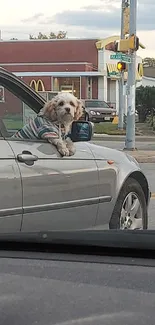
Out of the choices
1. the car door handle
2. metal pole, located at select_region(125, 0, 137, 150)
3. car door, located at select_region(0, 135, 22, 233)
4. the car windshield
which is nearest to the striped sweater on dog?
the car door handle

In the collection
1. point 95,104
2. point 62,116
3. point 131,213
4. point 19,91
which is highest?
point 19,91

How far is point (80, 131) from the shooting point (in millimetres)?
5168

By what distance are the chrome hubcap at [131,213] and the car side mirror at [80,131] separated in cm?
81

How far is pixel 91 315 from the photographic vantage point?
6.28ft

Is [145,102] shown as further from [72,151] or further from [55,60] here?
[72,151]

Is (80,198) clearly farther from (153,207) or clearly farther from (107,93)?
(107,93)

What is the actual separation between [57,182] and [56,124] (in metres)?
0.55

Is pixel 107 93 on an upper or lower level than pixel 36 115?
lower

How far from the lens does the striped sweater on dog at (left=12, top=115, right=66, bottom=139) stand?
4906 millimetres

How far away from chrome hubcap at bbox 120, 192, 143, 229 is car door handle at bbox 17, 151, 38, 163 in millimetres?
1302

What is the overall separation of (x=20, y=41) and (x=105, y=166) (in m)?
41.2

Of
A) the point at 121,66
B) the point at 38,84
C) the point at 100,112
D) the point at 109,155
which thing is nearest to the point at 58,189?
the point at 109,155

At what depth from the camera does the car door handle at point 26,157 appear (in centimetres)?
455

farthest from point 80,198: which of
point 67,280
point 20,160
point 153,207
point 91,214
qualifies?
point 153,207
